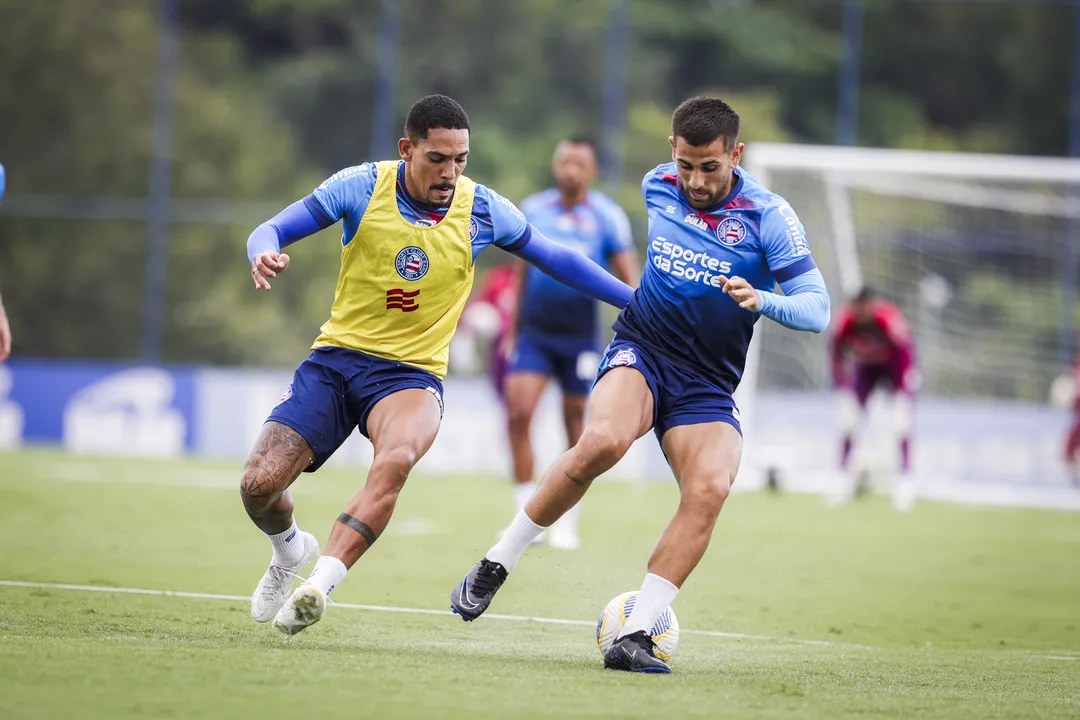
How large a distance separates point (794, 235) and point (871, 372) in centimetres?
1112

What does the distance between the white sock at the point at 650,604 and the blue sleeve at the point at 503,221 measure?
1.67 metres

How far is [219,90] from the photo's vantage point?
91.1 ft

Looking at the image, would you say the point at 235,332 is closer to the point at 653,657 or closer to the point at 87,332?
the point at 87,332

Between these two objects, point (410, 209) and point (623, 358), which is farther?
point (410, 209)

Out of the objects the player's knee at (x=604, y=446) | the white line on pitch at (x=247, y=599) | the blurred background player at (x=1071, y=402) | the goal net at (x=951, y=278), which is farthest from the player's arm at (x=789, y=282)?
the blurred background player at (x=1071, y=402)

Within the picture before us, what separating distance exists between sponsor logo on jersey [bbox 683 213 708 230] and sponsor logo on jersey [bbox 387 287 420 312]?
120 cm

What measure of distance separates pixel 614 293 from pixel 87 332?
19813 millimetres

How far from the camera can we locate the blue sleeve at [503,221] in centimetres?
658

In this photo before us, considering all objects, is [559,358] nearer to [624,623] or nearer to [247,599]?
[247,599]

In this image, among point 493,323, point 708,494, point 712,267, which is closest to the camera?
point 708,494

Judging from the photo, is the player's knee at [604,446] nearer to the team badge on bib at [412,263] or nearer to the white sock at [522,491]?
the team badge on bib at [412,263]

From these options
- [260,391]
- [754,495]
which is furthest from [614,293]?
[260,391]

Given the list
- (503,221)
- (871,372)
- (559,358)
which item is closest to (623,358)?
(503,221)

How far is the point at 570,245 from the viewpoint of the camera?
10812 mm
